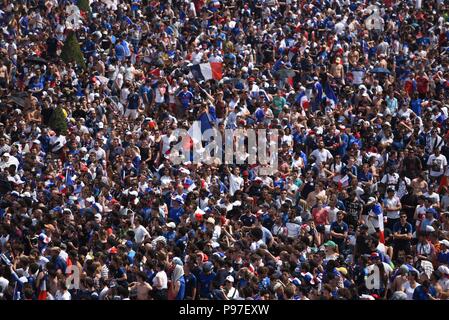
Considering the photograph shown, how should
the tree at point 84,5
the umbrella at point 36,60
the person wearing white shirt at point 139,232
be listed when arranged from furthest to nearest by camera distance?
the tree at point 84,5 → the umbrella at point 36,60 → the person wearing white shirt at point 139,232

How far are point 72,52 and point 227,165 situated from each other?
7436 millimetres

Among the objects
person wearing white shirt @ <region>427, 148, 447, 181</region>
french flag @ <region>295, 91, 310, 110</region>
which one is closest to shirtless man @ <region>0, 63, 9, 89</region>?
french flag @ <region>295, 91, 310, 110</region>

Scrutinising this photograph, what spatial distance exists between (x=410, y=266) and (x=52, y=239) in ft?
17.8

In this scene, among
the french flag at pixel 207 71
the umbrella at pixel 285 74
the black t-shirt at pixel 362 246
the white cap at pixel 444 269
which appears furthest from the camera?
the umbrella at pixel 285 74

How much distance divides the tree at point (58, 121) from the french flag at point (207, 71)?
3588 millimetres

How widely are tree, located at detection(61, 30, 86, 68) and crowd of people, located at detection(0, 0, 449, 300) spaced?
0.73 ft

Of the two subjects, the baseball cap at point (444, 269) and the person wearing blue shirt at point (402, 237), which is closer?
the baseball cap at point (444, 269)

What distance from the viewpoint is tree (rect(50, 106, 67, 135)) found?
26688 millimetres

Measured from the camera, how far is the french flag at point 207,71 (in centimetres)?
2947

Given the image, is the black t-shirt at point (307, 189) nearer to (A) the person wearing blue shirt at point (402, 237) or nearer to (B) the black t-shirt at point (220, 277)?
(A) the person wearing blue shirt at point (402, 237)

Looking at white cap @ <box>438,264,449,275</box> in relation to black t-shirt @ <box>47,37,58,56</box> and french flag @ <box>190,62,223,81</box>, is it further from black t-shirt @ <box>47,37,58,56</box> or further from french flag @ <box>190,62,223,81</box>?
black t-shirt @ <box>47,37,58,56</box>

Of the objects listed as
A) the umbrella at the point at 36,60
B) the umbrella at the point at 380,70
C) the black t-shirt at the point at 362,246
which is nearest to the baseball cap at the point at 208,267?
the black t-shirt at the point at 362,246

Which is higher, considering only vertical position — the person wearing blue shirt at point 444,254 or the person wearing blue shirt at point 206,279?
the person wearing blue shirt at point 444,254
